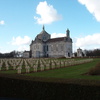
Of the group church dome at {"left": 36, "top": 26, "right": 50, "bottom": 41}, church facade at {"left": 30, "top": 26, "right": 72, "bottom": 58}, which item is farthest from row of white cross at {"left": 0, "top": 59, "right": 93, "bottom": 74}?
church dome at {"left": 36, "top": 26, "right": 50, "bottom": 41}

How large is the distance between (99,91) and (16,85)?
144 inches

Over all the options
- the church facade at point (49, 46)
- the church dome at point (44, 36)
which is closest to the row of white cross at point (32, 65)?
the church facade at point (49, 46)

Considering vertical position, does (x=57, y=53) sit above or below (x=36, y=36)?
below

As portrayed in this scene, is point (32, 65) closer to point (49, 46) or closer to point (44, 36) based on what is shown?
point (49, 46)

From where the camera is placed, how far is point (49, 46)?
90.8 metres

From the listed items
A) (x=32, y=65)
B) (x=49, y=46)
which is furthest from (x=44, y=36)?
(x=32, y=65)

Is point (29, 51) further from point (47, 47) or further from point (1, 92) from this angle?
point (1, 92)

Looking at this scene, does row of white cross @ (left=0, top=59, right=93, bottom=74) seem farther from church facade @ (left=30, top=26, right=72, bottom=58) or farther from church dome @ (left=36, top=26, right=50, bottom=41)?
church dome @ (left=36, top=26, right=50, bottom=41)

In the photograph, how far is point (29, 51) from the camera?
3868 inches

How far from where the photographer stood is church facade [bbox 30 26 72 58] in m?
83.3

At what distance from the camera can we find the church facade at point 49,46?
273 ft

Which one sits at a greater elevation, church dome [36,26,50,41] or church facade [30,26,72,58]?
church dome [36,26,50,41]

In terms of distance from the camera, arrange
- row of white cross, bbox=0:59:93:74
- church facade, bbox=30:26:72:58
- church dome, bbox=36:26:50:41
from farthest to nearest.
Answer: church dome, bbox=36:26:50:41 < church facade, bbox=30:26:72:58 < row of white cross, bbox=0:59:93:74

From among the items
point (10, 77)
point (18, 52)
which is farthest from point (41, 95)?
point (18, 52)
